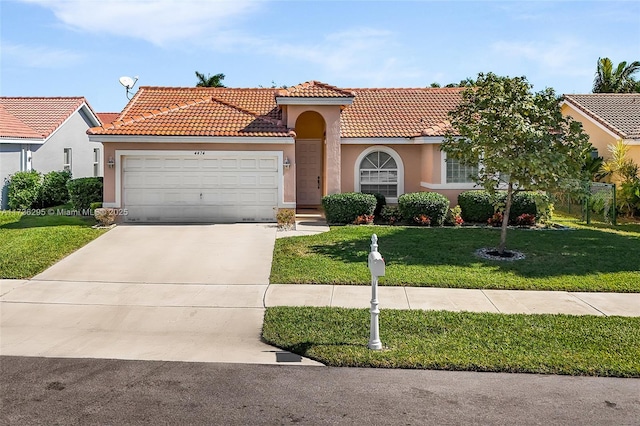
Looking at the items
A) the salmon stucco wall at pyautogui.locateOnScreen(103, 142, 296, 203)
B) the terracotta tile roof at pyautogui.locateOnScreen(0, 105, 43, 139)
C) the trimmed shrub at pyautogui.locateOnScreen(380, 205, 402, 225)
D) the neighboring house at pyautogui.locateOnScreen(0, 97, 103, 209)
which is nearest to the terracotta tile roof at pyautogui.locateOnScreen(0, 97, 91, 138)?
the neighboring house at pyautogui.locateOnScreen(0, 97, 103, 209)

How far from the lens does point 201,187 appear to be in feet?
58.1

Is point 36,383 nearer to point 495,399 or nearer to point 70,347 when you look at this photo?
point 70,347

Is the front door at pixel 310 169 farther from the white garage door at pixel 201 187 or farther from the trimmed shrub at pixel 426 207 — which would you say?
the trimmed shrub at pixel 426 207

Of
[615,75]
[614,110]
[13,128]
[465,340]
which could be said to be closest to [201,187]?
[13,128]

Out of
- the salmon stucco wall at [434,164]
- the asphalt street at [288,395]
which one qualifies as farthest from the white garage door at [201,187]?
the asphalt street at [288,395]

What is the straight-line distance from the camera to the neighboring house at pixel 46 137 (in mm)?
22516

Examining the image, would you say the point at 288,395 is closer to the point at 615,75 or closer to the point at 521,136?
the point at 521,136

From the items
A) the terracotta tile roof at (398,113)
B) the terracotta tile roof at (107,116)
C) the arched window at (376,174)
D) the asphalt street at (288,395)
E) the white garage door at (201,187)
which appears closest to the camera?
the asphalt street at (288,395)

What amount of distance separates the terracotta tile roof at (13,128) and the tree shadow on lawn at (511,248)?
50.7ft

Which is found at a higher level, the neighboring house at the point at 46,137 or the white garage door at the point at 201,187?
the neighboring house at the point at 46,137

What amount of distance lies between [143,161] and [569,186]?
12282 millimetres

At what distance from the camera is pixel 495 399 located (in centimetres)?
586

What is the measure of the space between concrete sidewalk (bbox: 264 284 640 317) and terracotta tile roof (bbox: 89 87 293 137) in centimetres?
837

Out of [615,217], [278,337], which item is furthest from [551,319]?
[615,217]
